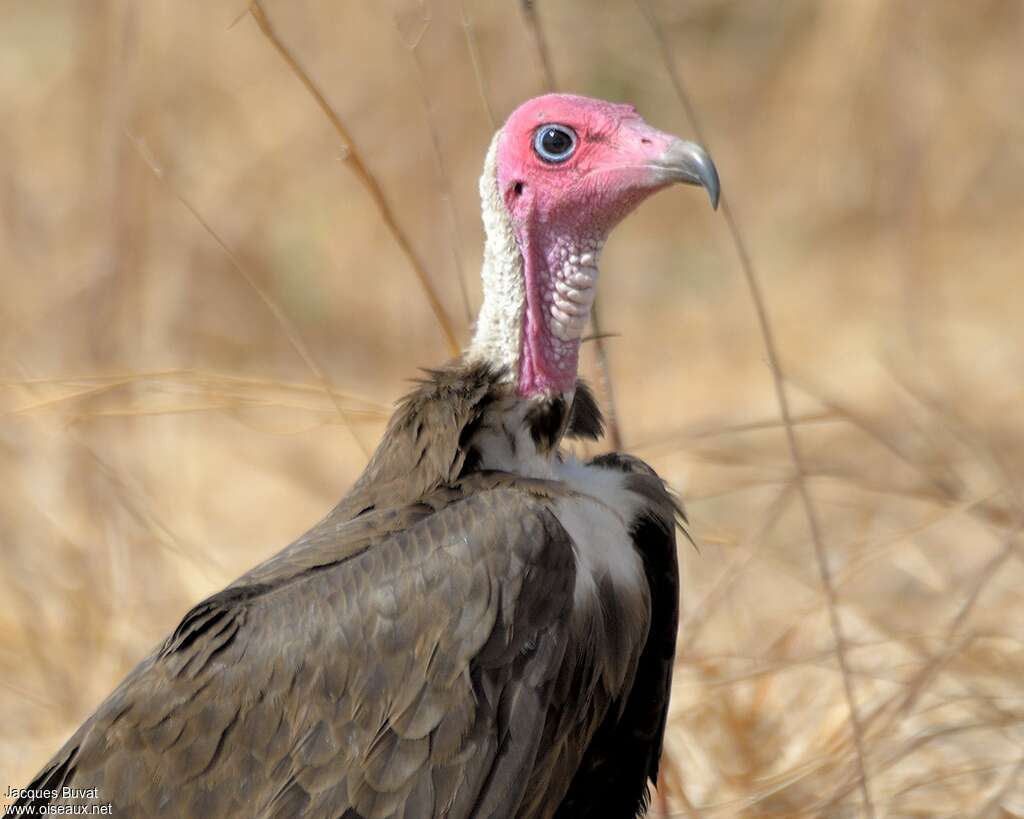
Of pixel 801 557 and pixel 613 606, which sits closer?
pixel 613 606

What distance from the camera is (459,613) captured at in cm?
280

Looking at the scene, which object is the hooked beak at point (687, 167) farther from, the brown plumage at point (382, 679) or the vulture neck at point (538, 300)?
the brown plumage at point (382, 679)

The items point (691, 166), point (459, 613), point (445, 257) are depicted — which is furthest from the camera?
point (445, 257)

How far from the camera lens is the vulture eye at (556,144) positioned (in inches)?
121

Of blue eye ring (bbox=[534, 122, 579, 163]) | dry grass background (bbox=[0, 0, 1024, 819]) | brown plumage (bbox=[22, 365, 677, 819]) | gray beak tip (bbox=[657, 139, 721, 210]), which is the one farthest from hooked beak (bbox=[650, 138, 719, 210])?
dry grass background (bbox=[0, 0, 1024, 819])

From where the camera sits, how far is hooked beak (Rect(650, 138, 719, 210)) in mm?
2879

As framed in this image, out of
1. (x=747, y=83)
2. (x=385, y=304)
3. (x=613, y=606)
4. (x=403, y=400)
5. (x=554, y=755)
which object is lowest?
(x=554, y=755)

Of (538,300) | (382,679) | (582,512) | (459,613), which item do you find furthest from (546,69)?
(382,679)

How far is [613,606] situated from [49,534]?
3667mm

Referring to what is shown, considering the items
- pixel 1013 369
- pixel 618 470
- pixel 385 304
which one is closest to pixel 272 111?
pixel 385 304

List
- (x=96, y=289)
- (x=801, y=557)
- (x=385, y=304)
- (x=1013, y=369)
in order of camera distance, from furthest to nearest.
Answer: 1. (x=385, y=304)
2. (x=1013, y=369)
3. (x=96, y=289)
4. (x=801, y=557)

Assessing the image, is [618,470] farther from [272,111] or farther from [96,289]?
[272,111]

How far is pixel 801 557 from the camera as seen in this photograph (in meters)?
6.19

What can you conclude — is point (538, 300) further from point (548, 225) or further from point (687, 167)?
point (687, 167)
